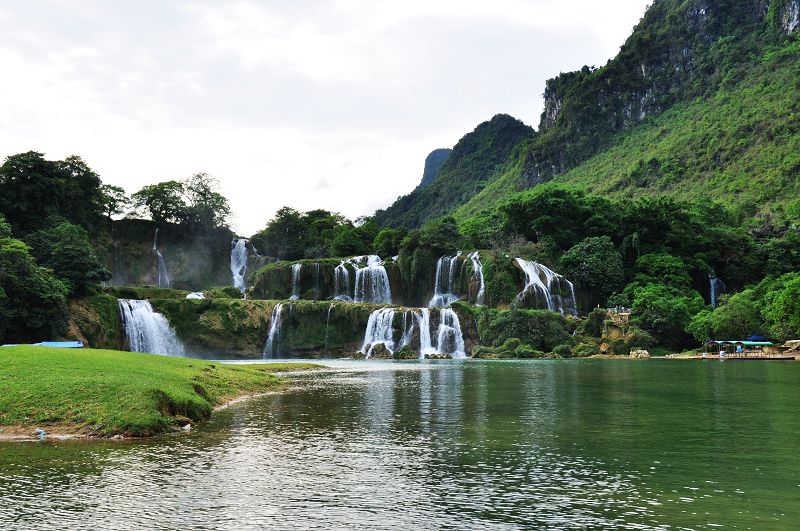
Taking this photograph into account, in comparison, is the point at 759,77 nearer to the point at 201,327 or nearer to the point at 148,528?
the point at 201,327

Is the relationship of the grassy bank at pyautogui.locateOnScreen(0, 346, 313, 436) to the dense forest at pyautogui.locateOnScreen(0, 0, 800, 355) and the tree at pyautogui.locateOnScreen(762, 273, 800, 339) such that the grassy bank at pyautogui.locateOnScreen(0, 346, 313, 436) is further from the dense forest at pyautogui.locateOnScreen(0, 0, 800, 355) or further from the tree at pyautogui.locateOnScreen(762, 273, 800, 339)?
the tree at pyautogui.locateOnScreen(762, 273, 800, 339)

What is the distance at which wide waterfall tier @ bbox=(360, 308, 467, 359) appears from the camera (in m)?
65.9

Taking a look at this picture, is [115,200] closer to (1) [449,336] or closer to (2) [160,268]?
(2) [160,268]

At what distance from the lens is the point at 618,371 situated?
40875mm

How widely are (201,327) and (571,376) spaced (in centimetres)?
A: 4098

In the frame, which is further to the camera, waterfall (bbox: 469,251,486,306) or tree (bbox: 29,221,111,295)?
waterfall (bbox: 469,251,486,306)

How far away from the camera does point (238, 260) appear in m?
102

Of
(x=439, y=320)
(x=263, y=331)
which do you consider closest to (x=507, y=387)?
(x=439, y=320)

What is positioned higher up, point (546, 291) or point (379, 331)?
point (546, 291)

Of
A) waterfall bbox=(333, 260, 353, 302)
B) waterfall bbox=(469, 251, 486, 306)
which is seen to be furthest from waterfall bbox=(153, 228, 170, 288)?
waterfall bbox=(469, 251, 486, 306)

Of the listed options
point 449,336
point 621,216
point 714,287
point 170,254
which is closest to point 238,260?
point 170,254

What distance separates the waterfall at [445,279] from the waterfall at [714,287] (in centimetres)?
3347

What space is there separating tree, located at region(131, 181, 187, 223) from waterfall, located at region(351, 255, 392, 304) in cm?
3623

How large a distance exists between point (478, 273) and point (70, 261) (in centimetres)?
4296
